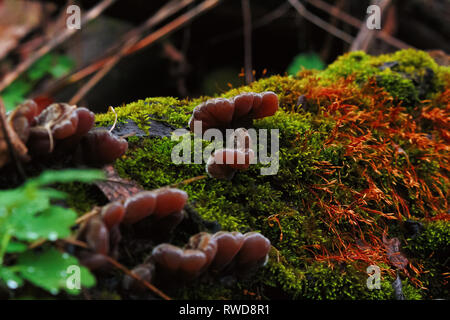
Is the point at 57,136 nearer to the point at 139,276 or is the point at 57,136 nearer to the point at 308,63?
the point at 139,276

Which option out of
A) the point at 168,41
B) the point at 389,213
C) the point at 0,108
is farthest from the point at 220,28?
the point at 0,108

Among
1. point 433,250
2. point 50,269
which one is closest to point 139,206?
point 50,269

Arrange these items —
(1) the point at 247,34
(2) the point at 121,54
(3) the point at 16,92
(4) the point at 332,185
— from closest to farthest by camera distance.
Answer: (4) the point at 332,185 → (2) the point at 121,54 → (3) the point at 16,92 → (1) the point at 247,34

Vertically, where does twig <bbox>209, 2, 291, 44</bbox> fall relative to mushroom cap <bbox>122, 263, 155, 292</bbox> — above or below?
above

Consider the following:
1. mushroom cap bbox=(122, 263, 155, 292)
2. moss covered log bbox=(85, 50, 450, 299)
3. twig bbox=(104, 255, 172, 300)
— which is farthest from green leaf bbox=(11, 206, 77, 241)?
moss covered log bbox=(85, 50, 450, 299)

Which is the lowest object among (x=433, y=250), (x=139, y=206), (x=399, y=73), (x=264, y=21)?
(x=433, y=250)

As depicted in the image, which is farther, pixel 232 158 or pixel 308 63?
pixel 308 63

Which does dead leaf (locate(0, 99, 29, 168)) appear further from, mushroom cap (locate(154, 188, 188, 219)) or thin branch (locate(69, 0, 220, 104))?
thin branch (locate(69, 0, 220, 104))
